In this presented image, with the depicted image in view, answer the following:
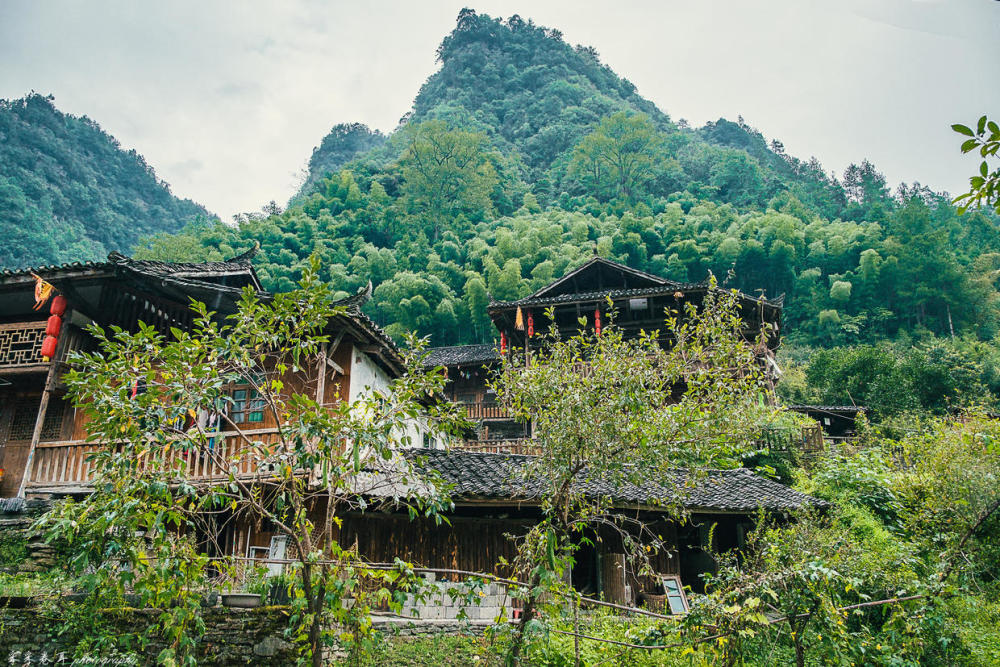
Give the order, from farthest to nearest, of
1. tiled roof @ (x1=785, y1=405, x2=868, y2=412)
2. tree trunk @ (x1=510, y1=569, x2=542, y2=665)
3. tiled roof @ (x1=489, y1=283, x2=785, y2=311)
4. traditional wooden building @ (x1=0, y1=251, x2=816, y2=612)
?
tiled roof @ (x1=785, y1=405, x2=868, y2=412)
tiled roof @ (x1=489, y1=283, x2=785, y2=311)
traditional wooden building @ (x1=0, y1=251, x2=816, y2=612)
tree trunk @ (x1=510, y1=569, x2=542, y2=665)

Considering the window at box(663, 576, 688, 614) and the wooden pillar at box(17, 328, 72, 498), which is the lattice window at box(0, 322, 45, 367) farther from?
the window at box(663, 576, 688, 614)

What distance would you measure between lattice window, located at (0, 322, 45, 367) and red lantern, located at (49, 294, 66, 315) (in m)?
0.57

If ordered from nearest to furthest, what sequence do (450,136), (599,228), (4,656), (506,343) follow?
(4,656) → (506,343) → (599,228) → (450,136)

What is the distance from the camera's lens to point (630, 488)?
429 inches

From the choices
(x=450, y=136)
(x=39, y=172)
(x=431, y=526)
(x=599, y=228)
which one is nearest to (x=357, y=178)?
(x=450, y=136)

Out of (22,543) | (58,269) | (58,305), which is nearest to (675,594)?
(22,543)

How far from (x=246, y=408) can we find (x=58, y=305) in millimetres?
3636

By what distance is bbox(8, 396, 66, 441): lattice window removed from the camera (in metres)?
12.0

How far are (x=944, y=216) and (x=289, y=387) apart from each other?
48.1 meters

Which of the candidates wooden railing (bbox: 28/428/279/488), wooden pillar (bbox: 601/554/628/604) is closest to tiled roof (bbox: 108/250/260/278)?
wooden railing (bbox: 28/428/279/488)

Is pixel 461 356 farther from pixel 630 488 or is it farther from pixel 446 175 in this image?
pixel 446 175

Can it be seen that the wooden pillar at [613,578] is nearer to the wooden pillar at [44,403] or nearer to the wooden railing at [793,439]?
the wooden railing at [793,439]

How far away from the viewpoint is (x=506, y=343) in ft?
71.6

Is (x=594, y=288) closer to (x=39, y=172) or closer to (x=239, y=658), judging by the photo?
(x=239, y=658)
